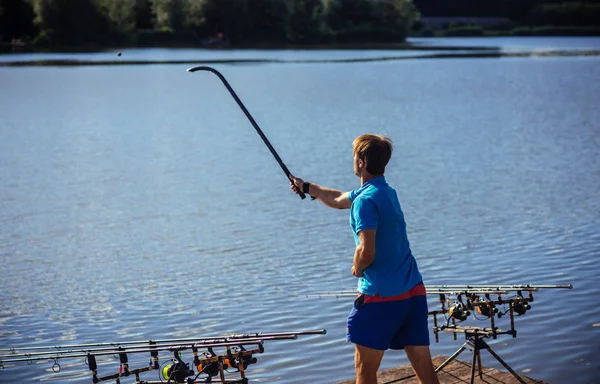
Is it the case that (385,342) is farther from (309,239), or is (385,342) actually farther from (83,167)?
(83,167)

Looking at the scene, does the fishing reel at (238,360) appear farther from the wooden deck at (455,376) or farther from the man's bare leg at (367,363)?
the wooden deck at (455,376)

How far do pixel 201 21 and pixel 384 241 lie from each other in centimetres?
10389

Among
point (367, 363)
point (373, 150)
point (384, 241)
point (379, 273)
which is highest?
point (373, 150)

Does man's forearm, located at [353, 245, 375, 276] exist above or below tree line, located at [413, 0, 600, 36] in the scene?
above

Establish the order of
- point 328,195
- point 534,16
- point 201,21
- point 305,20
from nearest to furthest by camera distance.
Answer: point 328,195
point 201,21
point 305,20
point 534,16

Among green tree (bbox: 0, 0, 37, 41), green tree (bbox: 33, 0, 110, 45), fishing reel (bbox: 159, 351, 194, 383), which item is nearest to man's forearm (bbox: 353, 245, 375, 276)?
fishing reel (bbox: 159, 351, 194, 383)

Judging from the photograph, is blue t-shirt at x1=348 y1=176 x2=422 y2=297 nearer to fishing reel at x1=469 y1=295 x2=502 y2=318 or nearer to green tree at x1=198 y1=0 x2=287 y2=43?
fishing reel at x1=469 y1=295 x2=502 y2=318

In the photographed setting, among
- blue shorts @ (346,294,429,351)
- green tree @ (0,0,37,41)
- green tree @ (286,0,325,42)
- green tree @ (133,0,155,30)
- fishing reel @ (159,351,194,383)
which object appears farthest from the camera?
green tree @ (133,0,155,30)

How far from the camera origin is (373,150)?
18.1ft

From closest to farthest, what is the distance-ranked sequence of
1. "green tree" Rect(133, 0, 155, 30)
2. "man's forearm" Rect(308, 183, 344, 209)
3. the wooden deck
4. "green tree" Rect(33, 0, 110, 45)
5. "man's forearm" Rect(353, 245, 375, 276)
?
"man's forearm" Rect(353, 245, 375, 276) < "man's forearm" Rect(308, 183, 344, 209) < the wooden deck < "green tree" Rect(33, 0, 110, 45) < "green tree" Rect(133, 0, 155, 30)

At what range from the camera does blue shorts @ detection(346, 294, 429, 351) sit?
18.3ft

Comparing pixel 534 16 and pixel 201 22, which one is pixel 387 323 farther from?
pixel 534 16

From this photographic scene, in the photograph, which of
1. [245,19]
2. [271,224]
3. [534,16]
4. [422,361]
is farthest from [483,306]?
[534,16]

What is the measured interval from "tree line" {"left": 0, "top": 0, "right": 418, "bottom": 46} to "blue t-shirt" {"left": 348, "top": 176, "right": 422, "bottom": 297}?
95.7m
